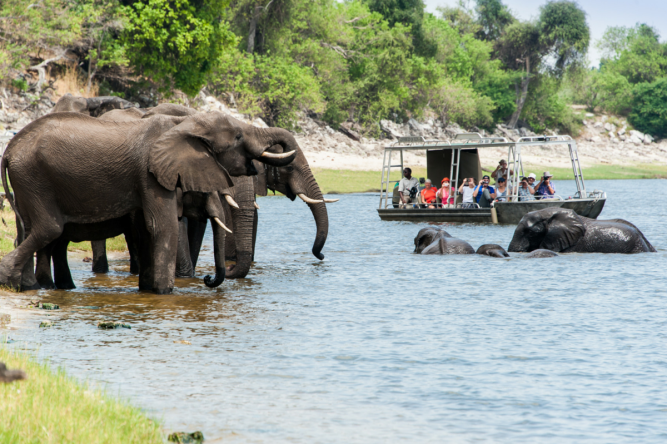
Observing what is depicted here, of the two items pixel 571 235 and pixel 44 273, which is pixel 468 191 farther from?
pixel 44 273

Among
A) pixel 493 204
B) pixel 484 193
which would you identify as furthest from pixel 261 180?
pixel 484 193

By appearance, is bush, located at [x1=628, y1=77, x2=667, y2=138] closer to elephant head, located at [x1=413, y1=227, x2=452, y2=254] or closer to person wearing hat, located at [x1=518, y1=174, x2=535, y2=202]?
person wearing hat, located at [x1=518, y1=174, x2=535, y2=202]

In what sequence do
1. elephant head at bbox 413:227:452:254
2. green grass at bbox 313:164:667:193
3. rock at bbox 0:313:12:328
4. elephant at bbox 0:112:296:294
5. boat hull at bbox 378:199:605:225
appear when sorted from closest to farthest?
1. rock at bbox 0:313:12:328
2. elephant at bbox 0:112:296:294
3. elephant head at bbox 413:227:452:254
4. boat hull at bbox 378:199:605:225
5. green grass at bbox 313:164:667:193

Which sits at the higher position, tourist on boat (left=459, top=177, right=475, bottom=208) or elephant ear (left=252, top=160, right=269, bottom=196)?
elephant ear (left=252, top=160, right=269, bottom=196)

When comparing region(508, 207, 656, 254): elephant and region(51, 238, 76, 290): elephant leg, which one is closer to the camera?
region(51, 238, 76, 290): elephant leg

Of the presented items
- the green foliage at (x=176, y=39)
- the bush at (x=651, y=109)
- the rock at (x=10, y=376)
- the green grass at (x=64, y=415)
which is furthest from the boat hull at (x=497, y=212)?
the bush at (x=651, y=109)

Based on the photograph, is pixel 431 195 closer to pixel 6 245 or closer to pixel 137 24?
pixel 6 245

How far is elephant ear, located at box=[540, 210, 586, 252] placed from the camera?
51.4 feet

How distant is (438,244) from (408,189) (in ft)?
29.7

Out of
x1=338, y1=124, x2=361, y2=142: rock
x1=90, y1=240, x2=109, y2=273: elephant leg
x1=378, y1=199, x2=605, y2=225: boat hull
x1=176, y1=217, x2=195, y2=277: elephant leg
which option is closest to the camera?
x1=176, y1=217, x2=195, y2=277: elephant leg

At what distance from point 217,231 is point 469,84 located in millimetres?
63283

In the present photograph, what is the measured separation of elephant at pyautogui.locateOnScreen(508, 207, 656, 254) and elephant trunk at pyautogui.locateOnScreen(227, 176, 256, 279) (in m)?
5.80

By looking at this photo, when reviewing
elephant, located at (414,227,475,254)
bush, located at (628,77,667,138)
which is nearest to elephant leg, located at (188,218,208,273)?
elephant, located at (414,227,475,254)

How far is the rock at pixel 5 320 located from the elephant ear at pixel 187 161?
A: 7.27 ft
